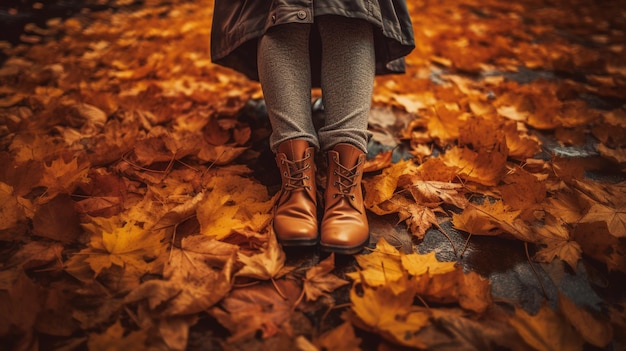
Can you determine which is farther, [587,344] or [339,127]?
[339,127]

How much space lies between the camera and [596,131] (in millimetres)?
1298

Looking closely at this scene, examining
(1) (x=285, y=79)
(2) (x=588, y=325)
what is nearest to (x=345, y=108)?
(1) (x=285, y=79)

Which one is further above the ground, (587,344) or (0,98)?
(0,98)

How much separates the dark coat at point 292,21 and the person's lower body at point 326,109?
5 cm

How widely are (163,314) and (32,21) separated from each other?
2779mm

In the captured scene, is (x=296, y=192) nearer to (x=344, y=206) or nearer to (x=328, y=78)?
(x=344, y=206)

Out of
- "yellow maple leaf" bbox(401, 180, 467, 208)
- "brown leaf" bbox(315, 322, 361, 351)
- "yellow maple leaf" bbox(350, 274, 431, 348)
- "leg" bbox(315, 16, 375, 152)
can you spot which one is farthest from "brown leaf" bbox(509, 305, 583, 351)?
"leg" bbox(315, 16, 375, 152)

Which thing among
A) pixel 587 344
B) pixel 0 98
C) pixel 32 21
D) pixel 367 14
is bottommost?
pixel 587 344

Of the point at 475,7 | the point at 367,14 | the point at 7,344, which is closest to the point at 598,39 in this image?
the point at 475,7

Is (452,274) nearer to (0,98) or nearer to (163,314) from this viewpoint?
(163,314)

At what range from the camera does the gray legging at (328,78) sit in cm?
95

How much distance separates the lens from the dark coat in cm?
90

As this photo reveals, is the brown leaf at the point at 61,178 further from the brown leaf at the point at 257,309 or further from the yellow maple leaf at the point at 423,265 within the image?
the yellow maple leaf at the point at 423,265

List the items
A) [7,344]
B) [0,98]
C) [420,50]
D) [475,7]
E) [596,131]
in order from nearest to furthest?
[7,344]
[596,131]
[0,98]
[420,50]
[475,7]
